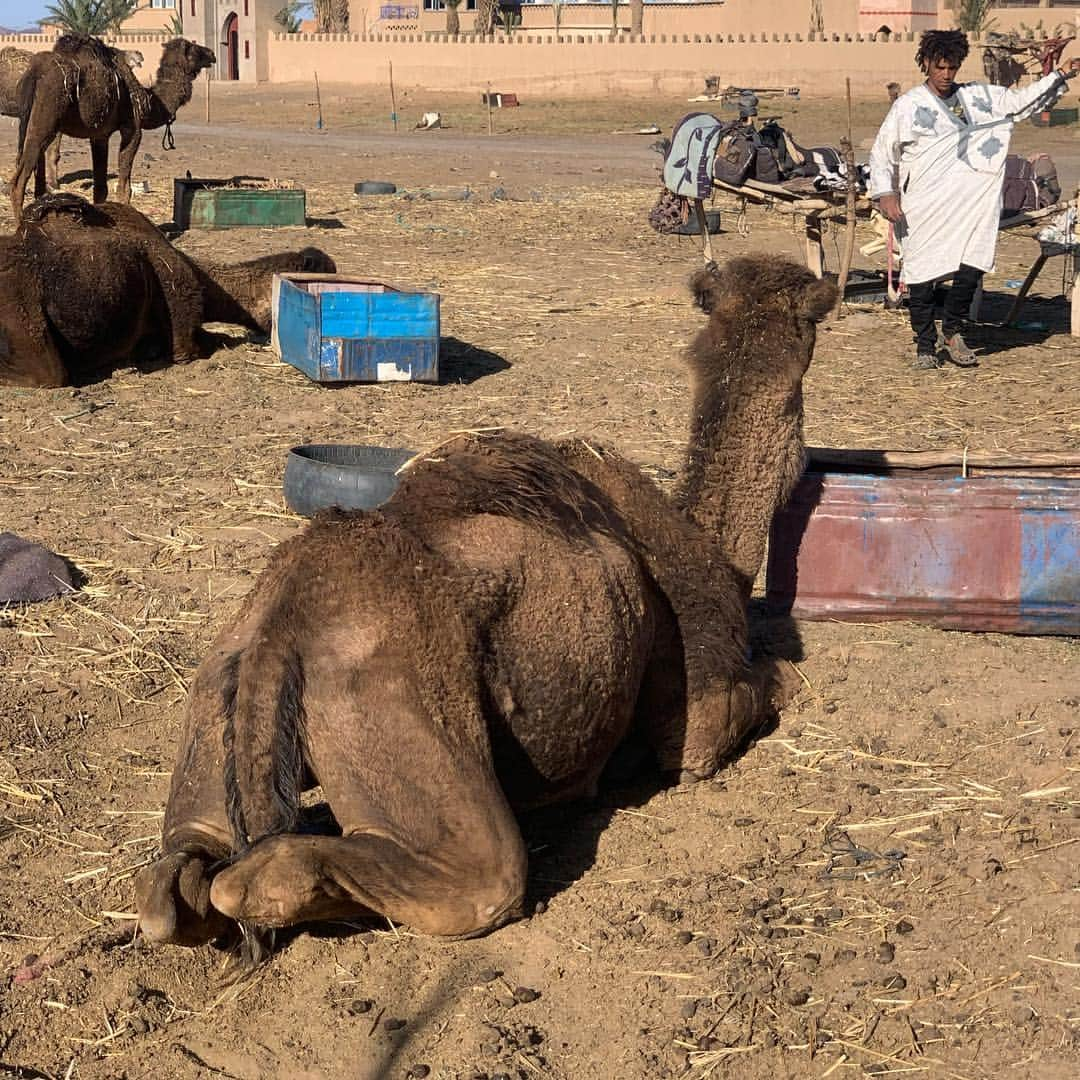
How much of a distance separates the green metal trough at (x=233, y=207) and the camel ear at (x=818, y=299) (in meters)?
12.3

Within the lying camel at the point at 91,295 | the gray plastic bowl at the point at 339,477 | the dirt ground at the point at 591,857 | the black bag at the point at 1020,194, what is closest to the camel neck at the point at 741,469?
the dirt ground at the point at 591,857

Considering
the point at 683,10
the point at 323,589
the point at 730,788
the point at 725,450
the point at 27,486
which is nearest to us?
the point at 323,589

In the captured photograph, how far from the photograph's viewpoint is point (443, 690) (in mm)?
3703

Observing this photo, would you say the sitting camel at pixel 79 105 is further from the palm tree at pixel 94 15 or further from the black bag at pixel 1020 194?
the palm tree at pixel 94 15

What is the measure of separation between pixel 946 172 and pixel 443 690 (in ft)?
27.1

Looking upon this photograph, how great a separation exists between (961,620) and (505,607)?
2549mm

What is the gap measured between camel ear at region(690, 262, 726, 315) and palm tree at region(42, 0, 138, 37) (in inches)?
2871

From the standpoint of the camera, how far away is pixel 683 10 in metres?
62.6

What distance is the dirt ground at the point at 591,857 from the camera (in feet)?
11.4

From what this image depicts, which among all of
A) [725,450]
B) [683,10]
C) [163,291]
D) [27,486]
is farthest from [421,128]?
[725,450]

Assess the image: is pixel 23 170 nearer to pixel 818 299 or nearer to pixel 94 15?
pixel 818 299

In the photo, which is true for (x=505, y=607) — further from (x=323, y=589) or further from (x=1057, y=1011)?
(x=1057, y=1011)

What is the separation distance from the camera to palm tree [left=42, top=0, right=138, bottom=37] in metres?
72.8

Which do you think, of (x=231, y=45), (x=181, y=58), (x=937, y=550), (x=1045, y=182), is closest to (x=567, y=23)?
(x=231, y=45)
